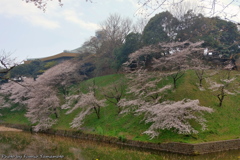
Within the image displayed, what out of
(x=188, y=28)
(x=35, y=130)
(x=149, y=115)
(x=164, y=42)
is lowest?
(x=35, y=130)

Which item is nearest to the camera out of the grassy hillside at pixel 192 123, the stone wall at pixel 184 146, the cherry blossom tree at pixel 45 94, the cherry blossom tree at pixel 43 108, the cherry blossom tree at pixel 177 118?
the stone wall at pixel 184 146

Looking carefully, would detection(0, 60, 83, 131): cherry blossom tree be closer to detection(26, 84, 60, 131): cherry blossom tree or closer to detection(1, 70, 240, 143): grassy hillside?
detection(26, 84, 60, 131): cherry blossom tree

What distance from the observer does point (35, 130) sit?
79.2 ft

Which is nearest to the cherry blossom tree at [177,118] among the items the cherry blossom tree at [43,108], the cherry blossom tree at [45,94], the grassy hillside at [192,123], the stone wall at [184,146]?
the grassy hillside at [192,123]

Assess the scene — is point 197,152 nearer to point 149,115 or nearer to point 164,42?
point 149,115

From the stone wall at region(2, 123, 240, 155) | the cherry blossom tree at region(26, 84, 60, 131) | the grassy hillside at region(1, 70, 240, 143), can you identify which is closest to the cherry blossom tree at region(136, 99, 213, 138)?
the grassy hillside at region(1, 70, 240, 143)

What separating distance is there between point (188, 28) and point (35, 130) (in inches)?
921

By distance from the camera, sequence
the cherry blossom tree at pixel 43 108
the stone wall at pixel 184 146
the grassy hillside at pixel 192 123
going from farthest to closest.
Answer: the cherry blossom tree at pixel 43 108 < the grassy hillside at pixel 192 123 < the stone wall at pixel 184 146

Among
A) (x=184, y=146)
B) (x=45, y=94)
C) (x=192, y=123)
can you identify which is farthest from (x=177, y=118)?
(x=45, y=94)

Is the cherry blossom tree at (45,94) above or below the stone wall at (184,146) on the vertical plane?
above

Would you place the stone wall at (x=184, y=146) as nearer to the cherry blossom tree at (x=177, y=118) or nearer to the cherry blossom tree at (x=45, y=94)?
the cherry blossom tree at (x=177, y=118)

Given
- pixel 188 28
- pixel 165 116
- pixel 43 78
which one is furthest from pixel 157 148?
pixel 43 78

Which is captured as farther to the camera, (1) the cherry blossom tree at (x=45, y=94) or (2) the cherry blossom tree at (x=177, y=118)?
(1) the cherry blossom tree at (x=45, y=94)

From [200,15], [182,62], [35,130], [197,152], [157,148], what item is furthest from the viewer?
[200,15]
